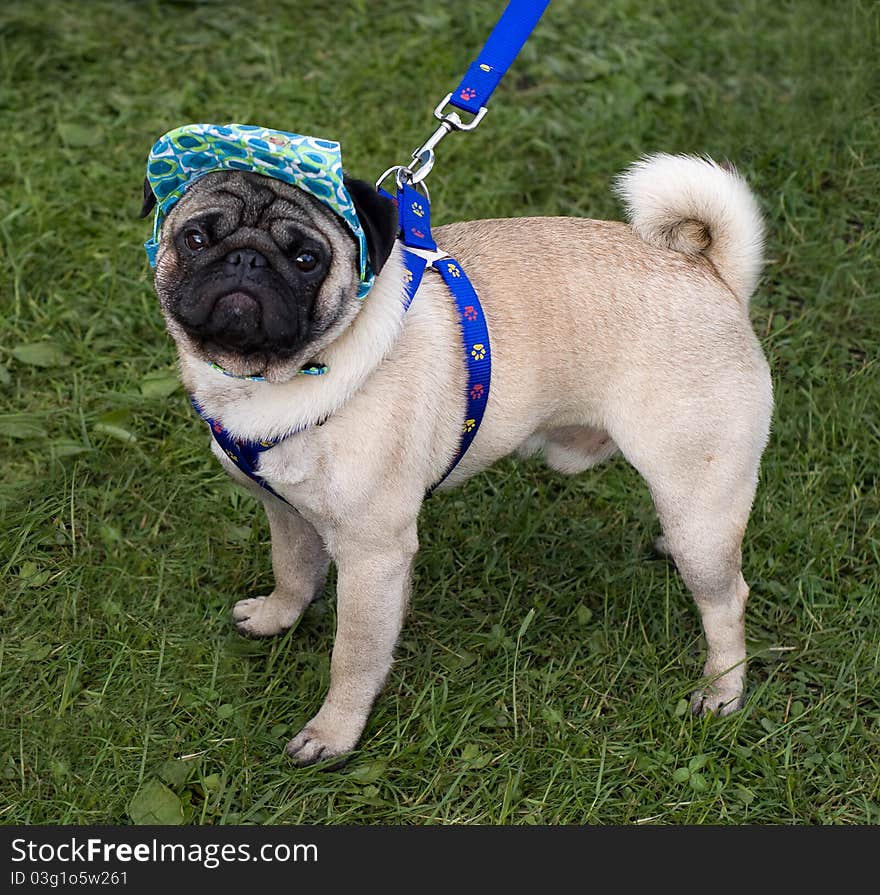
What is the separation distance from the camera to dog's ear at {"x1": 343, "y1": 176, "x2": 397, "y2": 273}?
2.54 meters

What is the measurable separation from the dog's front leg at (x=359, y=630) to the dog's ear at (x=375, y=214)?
67 centimetres

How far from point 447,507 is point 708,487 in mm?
1093

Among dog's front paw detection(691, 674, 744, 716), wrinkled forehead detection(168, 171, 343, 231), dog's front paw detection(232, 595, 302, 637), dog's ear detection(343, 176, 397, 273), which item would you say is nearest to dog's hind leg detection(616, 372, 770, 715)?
dog's front paw detection(691, 674, 744, 716)

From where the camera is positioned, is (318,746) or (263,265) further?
(318,746)

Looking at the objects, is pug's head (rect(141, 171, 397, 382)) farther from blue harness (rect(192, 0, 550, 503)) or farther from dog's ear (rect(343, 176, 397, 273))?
blue harness (rect(192, 0, 550, 503))

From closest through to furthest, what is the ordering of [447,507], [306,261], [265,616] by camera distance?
[306,261] < [265,616] < [447,507]

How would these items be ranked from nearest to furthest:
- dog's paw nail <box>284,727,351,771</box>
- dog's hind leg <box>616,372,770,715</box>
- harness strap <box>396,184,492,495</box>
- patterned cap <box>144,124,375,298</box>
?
patterned cap <box>144,124,375,298</box> < harness strap <box>396,184,492,495</box> < dog's hind leg <box>616,372,770,715</box> < dog's paw nail <box>284,727,351,771</box>

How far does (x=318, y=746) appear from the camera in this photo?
3.17 m

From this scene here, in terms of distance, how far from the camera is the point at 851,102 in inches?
208

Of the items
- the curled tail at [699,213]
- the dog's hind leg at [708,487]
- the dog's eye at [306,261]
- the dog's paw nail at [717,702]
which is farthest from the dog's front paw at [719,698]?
the dog's eye at [306,261]

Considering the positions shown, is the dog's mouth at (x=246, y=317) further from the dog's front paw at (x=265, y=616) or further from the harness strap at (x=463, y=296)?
the dog's front paw at (x=265, y=616)

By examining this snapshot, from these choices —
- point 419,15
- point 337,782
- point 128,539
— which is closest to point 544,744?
point 337,782

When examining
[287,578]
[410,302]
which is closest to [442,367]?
[410,302]

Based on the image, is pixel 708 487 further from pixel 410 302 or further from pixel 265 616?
pixel 265 616
